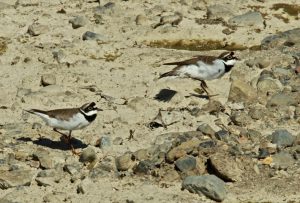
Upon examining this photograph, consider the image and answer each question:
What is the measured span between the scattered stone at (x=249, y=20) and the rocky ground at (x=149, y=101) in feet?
0.11

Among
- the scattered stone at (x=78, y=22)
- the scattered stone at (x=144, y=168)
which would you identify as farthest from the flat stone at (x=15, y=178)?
the scattered stone at (x=78, y=22)

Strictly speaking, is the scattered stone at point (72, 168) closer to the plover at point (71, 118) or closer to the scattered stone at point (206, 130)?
the plover at point (71, 118)

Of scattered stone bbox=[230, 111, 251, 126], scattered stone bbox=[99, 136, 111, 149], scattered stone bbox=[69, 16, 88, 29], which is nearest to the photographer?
scattered stone bbox=[99, 136, 111, 149]

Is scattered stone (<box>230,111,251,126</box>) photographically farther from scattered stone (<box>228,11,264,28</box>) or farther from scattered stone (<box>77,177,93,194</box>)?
scattered stone (<box>228,11,264,28</box>)

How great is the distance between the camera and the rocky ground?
1262cm

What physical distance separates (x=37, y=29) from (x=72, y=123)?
611 centimetres

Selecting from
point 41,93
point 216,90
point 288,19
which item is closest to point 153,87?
point 216,90

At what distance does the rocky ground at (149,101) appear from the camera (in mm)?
12617

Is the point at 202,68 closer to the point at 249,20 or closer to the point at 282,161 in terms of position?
the point at 282,161

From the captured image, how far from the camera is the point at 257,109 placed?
1504cm

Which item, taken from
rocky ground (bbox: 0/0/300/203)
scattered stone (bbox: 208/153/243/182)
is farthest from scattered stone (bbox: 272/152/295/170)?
scattered stone (bbox: 208/153/243/182)

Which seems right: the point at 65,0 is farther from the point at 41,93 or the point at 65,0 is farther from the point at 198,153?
the point at 198,153

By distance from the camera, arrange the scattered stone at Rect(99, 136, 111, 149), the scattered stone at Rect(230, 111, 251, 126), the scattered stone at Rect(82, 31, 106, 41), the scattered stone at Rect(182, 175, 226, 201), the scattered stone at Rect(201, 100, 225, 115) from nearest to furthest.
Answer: the scattered stone at Rect(182, 175, 226, 201), the scattered stone at Rect(99, 136, 111, 149), the scattered stone at Rect(230, 111, 251, 126), the scattered stone at Rect(201, 100, 225, 115), the scattered stone at Rect(82, 31, 106, 41)

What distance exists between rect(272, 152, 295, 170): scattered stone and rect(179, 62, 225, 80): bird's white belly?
10.0 feet
